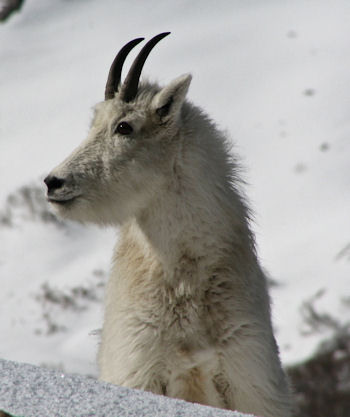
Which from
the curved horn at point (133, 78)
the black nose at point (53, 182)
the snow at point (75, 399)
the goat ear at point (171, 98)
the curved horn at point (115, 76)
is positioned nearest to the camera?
the snow at point (75, 399)

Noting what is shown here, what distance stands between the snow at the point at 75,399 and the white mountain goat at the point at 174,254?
110 centimetres

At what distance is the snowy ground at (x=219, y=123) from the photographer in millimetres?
16016

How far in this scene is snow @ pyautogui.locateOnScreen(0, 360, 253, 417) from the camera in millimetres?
5406

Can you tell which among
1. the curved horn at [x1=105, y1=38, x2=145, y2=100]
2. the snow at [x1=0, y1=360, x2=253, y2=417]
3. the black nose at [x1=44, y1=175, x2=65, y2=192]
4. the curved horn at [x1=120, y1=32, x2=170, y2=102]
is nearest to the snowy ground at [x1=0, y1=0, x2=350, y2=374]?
the curved horn at [x1=105, y1=38, x2=145, y2=100]

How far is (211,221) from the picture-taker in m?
7.18

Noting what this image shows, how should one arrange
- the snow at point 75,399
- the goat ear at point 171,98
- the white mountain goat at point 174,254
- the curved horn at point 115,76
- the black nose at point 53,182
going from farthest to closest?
the curved horn at point 115,76
the goat ear at point 171,98
the black nose at point 53,182
the white mountain goat at point 174,254
the snow at point 75,399

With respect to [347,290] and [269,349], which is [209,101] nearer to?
[347,290]

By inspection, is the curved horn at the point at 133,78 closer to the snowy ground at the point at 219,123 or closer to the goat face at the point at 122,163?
the goat face at the point at 122,163

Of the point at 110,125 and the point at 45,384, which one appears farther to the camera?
the point at 110,125

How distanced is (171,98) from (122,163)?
1.76 feet

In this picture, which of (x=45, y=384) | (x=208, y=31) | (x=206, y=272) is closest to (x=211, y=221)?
(x=206, y=272)

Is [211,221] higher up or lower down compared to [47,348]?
higher up

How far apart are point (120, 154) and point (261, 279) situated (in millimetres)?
1223

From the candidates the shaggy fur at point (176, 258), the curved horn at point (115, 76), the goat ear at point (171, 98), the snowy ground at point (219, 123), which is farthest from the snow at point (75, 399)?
the snowy ground at point (219, 123)
